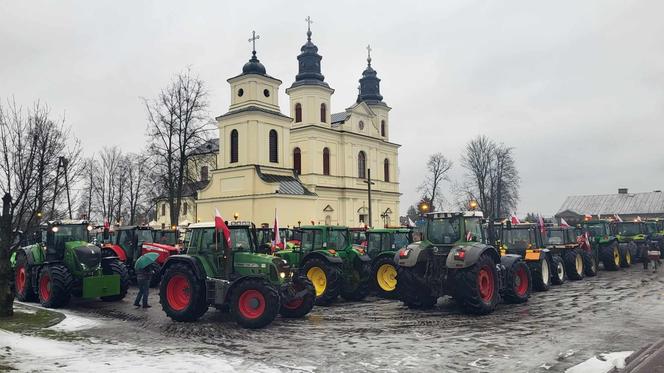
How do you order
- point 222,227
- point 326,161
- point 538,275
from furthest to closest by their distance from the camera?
point 326,161, point 538,275, point 222,227

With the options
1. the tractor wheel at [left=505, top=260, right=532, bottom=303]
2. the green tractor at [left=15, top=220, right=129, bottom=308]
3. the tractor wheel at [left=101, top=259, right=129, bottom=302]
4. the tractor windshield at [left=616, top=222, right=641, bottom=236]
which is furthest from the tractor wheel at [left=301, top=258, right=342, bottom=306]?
the tractor windshield at [left=616, top=222, right=641, bottom=236]

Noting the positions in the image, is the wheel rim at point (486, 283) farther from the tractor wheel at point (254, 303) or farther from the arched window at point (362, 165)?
the arched window at point (362, 165)

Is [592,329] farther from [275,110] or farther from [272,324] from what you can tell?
[275,110]

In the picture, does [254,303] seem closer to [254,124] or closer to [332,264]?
[332,264]

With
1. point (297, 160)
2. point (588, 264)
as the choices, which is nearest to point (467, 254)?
point (588, 264)

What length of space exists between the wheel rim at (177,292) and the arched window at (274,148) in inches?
1146

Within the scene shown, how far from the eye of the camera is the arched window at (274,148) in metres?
39.9

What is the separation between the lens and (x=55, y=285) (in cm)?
1240

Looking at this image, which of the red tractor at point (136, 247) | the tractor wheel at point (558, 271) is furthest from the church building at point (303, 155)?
the tractor wheel at point (558, 271)

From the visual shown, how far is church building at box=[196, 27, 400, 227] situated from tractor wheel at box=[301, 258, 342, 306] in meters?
20.7

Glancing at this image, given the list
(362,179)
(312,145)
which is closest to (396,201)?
(362,179)

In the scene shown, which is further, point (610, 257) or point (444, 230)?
point (610, 257)

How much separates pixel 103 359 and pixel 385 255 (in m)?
8.17

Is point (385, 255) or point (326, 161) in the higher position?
point (326, 161)
